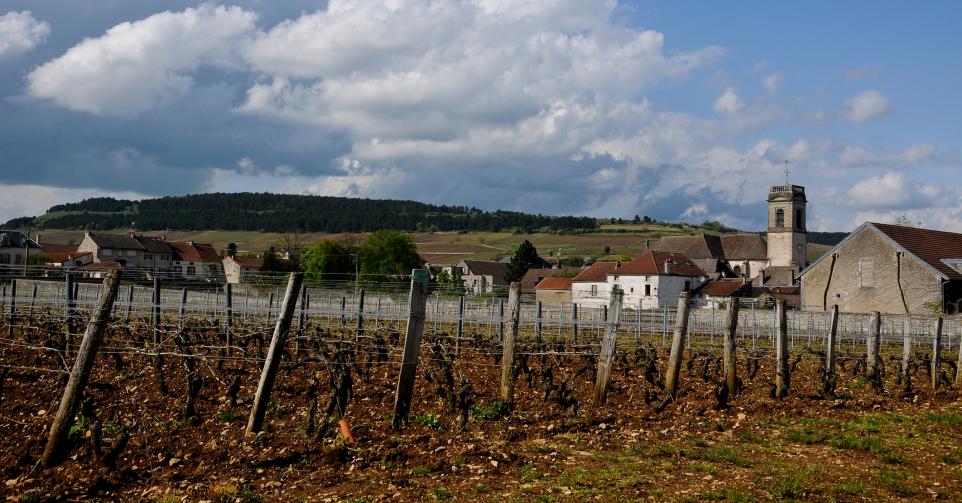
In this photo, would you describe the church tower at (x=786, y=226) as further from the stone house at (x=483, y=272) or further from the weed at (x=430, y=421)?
the weed at (x=430, y=421)

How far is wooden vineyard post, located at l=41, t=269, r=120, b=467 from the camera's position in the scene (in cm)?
780

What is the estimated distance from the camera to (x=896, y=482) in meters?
7.80

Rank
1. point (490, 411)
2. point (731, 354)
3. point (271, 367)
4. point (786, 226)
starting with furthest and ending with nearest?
point (786, 226)
point (731, 354)
point (490, 411)
point (271, 367)

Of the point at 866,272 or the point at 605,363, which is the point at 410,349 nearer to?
the point at 605,363

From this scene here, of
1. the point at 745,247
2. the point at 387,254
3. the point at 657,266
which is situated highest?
the point at 745,247

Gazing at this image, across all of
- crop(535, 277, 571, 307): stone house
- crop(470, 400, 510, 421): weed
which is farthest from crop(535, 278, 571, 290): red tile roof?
crop(470, 400, 510, 421): weed

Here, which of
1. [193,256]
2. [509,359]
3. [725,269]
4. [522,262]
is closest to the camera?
[509,359]

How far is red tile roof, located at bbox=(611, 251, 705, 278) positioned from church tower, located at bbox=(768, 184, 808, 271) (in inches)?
1198

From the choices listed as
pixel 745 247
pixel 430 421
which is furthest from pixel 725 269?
pixel 430 421

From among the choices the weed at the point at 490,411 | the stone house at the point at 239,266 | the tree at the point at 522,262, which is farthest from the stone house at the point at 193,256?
the weed at the point at 490,411

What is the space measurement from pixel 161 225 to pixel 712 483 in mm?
202630

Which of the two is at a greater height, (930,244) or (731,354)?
(930,244)

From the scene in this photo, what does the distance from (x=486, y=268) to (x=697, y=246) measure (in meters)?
31.8

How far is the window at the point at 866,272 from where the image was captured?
46219 mm
